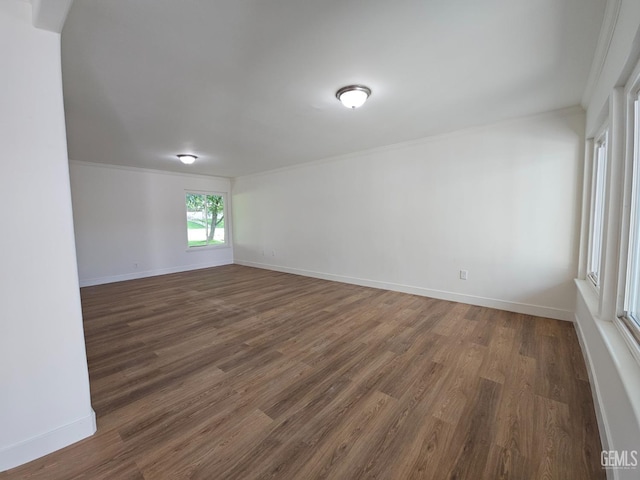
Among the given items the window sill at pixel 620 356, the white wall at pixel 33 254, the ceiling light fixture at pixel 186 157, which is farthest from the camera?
the ceiling light fixture at pixel 186 157

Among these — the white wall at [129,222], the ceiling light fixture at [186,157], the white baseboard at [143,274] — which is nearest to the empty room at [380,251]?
the ceiling light fixture at [186,157]

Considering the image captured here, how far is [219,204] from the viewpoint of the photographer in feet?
23.9

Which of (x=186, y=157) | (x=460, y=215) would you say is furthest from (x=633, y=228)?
(x=186, y=157)

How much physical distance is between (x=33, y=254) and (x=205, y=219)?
596 centimetres

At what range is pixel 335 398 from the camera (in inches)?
71.4

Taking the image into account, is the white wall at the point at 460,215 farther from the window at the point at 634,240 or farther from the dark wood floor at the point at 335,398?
the window at the point at 634,240

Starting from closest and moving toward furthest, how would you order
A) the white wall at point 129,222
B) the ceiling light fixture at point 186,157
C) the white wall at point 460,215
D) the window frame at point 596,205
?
1. the window frame at point 596,205
2. the white wall at point 460,215
3. the ceiling light fixture at point 186,157
4. the white wall at point 129,222

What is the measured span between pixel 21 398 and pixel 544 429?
287cm

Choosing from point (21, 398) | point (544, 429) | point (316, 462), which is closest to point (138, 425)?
point (21, 398)

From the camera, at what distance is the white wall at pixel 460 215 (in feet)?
9.93

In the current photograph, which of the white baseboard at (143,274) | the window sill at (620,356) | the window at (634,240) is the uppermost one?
the window at (634,240)

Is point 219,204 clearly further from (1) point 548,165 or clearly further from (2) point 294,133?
(1) point 548,165

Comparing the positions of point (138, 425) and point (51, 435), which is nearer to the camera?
point (51, 435)

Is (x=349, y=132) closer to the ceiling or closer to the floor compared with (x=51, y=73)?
closer to the ceiling
